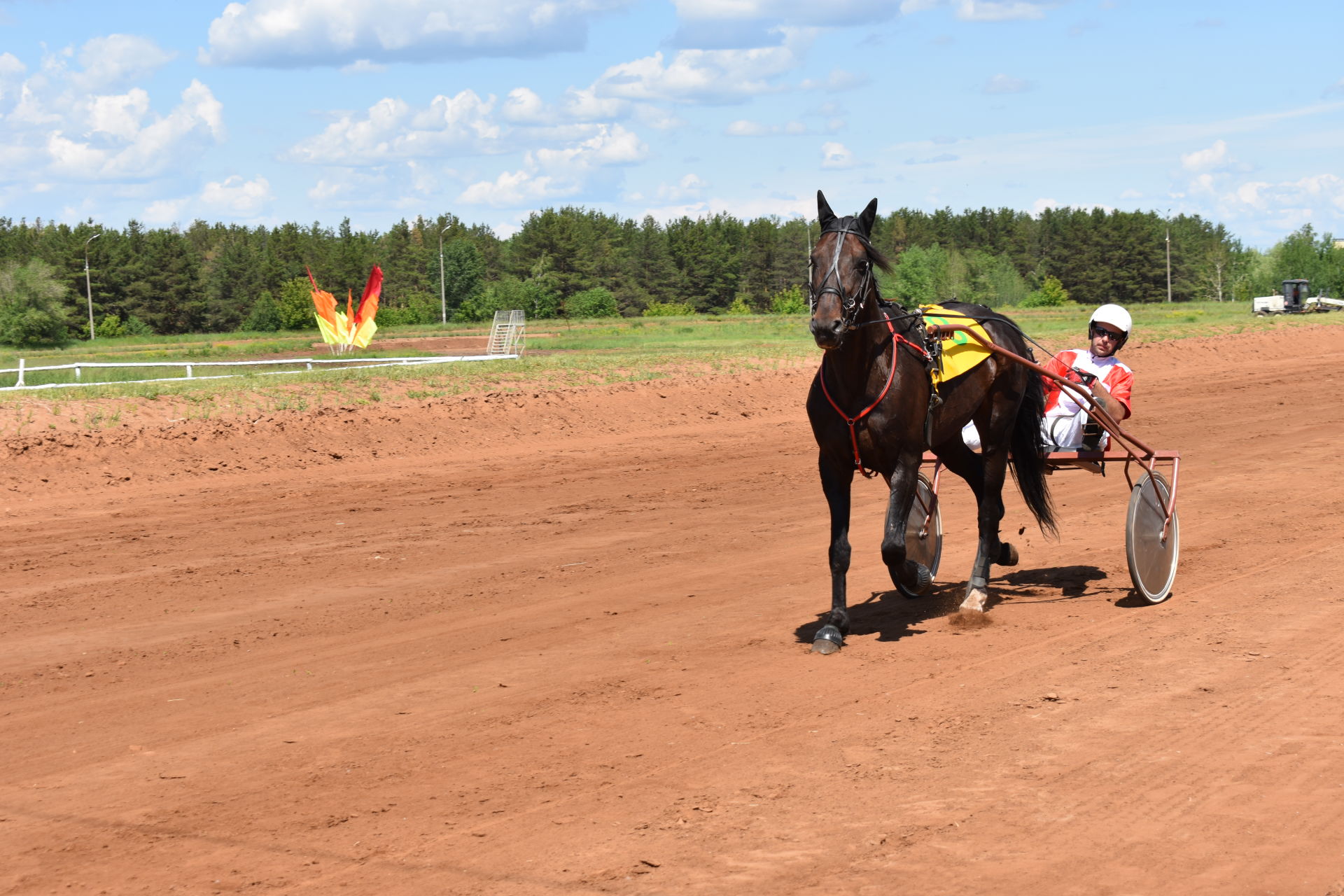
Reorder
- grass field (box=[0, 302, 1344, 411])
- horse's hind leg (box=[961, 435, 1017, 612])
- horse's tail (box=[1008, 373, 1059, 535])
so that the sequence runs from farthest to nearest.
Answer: grass field (box=[0, 302, 1344, 411]), horse's tail (box=[1008, 373, 1059, 535]), horse's hind leg (box=[961, 435, 1017, 612])

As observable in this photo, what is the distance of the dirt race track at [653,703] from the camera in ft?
13.6

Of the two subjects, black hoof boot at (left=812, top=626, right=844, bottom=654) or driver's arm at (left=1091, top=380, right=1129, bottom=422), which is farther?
driver's arm at (left=1091, top=380, right=1129, bottom=422)

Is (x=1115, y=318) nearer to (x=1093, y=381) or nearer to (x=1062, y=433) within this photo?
(x=1093, y=381)

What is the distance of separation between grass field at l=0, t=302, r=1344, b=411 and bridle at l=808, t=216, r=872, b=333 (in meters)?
13.5

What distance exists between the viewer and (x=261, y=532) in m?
11.5

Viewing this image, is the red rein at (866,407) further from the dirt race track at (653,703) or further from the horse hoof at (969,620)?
the horse hoof at (969,620)

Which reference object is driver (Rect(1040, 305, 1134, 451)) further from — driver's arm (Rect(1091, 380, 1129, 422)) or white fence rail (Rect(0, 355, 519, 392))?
white fence rail (Rect(0, 355, 519, 392))

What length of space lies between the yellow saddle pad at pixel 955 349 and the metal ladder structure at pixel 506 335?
24.5 meters

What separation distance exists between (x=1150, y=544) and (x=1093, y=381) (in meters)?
1.16

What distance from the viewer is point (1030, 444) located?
27.8 feet

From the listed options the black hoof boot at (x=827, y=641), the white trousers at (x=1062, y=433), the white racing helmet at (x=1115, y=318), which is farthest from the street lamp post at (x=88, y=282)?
the black hoof boot at (x=827, y=641)

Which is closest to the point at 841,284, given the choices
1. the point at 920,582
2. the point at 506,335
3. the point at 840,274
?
the point at 840,274

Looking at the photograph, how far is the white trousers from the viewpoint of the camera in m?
8.49

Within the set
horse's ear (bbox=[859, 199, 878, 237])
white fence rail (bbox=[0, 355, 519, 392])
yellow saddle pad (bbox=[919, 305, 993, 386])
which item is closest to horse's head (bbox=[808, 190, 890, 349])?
horse's ear (bbox=[859, 199, 878, 237])
